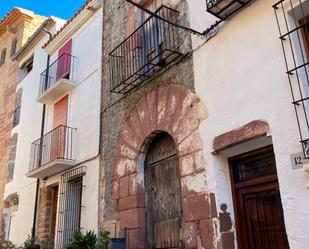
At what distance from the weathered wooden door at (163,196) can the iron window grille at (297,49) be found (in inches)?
96.6

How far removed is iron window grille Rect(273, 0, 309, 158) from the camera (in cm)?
414

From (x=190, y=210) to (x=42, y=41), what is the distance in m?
9.44

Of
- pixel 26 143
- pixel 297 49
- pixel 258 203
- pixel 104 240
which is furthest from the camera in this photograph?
pixel 26 143

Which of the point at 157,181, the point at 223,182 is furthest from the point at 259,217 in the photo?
the point at 157,181

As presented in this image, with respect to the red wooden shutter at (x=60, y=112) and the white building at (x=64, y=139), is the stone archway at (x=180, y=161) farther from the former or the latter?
the red wooden shutter at (x=60, y=112)

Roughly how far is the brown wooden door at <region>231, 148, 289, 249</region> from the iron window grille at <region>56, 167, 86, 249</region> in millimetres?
3957

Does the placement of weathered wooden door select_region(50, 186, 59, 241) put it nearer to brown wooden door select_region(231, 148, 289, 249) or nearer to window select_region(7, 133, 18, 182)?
window select_region(7, 133, 18, 182)

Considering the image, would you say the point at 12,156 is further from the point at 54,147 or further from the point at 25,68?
the point at 54,147

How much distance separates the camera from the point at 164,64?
6445 millimetres

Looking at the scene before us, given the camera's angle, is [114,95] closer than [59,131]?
Yes

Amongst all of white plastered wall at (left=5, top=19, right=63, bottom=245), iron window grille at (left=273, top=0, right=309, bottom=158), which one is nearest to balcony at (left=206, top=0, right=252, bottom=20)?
iron window grille at (left=273, top=0, right=309, bottom=158)

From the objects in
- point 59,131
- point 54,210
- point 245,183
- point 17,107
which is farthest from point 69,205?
point 17,107

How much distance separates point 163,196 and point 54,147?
3998 millimetres

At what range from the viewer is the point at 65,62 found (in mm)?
10070
